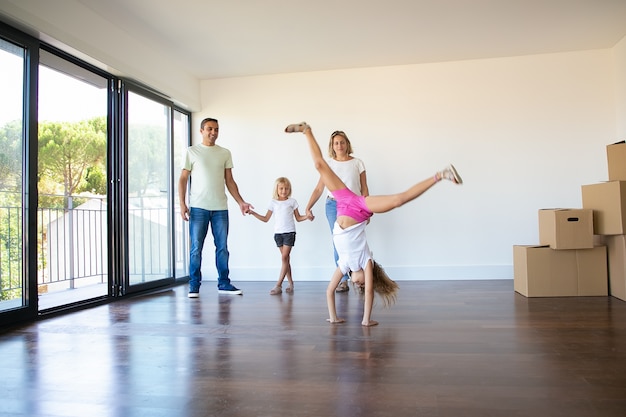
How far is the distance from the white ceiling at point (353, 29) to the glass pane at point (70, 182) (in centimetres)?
69

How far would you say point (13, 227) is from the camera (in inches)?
120

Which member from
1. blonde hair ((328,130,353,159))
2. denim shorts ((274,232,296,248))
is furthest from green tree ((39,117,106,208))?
blonde hair ((328,130,353,159))

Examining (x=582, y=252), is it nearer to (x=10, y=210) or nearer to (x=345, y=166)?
(x=345, y=166)

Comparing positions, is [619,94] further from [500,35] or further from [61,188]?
[61,188]

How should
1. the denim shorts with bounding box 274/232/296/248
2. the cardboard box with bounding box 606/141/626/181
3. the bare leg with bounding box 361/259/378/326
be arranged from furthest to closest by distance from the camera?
the denim shorts with bounding box 274/232/296/248 → the cardboard box with bounding box 606/141/626/181 → the bare leg with bounding box 361/259/378/326

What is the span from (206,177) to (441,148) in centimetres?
247

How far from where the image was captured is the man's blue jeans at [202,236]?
4125mm

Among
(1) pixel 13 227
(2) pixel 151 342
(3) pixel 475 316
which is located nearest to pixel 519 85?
(3) pixel 475 316

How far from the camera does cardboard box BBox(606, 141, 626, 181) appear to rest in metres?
3.62

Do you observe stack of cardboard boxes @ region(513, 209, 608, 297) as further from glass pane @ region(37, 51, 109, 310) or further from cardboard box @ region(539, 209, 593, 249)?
glass pane @ region(37, 51, 109, 310)

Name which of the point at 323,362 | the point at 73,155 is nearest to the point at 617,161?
the point at 323,362

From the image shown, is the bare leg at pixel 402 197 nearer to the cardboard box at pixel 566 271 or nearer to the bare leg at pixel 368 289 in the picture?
the bare leg at pixel 368 289

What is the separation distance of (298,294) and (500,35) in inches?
117

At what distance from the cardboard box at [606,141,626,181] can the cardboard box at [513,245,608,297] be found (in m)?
0.57
